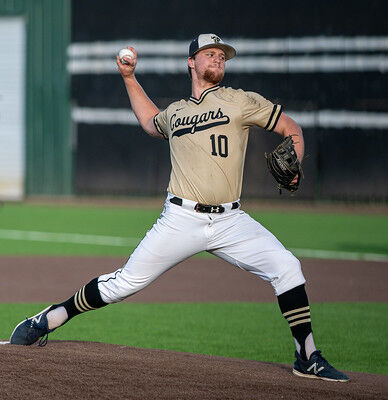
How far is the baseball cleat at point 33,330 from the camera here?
689cm

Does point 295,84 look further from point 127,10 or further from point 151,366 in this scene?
point 151,366

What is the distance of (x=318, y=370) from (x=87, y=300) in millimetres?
1723

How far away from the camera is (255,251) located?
629 cm

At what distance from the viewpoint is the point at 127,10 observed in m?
26.4

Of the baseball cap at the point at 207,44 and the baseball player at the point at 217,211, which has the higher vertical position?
the baseball cap at the point at 207,44

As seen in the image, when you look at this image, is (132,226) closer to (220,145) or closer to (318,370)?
(220,145)

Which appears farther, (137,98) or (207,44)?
(137,98)

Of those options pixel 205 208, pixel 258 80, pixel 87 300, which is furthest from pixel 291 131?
pixel 258 80

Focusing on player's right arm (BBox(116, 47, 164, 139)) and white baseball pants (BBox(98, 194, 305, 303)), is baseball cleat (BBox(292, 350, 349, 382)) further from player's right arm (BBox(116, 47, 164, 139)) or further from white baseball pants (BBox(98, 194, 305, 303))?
player's right arm (BBox(116, 47, 164, 139))

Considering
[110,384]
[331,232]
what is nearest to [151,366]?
[110,384]

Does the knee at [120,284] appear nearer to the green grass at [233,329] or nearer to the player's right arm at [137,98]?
the player's right arm at [137,98]

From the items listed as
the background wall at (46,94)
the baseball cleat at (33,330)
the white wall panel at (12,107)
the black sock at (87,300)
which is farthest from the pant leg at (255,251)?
the white wall panel at (12,107)

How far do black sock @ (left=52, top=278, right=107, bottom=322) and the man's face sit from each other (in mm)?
1649

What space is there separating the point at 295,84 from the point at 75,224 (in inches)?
336
